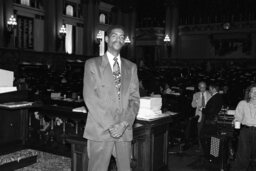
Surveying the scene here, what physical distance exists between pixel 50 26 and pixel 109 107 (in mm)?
17667

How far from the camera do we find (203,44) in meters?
22.5

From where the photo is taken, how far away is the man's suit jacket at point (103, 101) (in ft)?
9.07

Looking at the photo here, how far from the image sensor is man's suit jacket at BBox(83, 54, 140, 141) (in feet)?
9.07

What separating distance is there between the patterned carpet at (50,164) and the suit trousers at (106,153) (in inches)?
96.9

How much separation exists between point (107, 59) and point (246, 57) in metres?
19.4

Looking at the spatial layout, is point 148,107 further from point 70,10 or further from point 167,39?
point 70,10

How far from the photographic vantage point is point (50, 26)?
19438mm

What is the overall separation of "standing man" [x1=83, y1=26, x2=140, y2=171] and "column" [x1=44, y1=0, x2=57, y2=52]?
17119mm

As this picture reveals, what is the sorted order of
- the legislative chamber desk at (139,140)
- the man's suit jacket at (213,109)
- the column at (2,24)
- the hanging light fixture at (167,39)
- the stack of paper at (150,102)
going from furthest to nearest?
the hanging light fixture at (167,39)
the column at (2,24)
the man's suit jacket at (213,109)
the stack of paper at (150,102)
the legislative chamber desk at (139,140)

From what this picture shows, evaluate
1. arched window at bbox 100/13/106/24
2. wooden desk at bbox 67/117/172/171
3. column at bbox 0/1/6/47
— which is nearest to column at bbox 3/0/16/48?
column at bbox 0/1/6/47

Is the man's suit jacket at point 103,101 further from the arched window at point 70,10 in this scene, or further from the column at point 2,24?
the arched window at point 70,10

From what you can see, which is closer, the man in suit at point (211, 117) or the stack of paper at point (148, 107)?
the stack of paper at point (148, 107)

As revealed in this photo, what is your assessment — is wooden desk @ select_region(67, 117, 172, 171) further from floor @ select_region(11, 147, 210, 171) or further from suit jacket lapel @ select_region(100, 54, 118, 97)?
floor @ select_region(11, 147, 210, 171)

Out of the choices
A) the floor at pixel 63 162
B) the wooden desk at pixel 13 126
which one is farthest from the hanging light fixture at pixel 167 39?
the wooden desk at pixel 13 126
